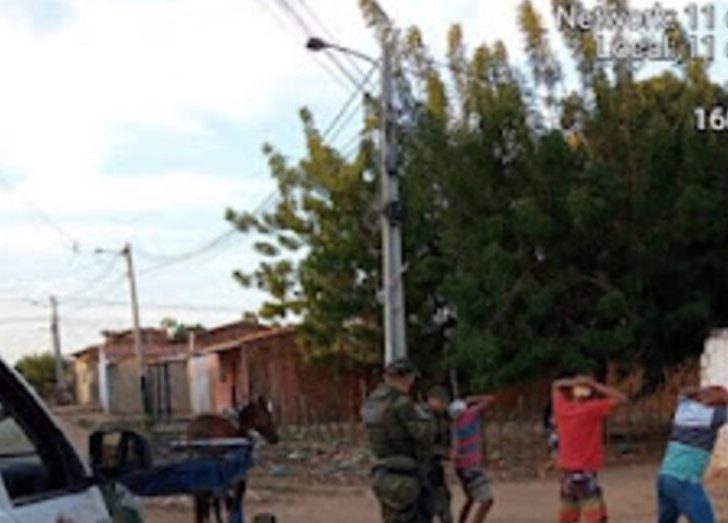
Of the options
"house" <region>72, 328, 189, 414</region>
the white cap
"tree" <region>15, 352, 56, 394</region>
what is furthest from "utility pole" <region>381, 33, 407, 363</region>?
"tree" <region>15, 352, 56, 394</region>

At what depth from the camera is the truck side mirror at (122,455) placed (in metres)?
3.65

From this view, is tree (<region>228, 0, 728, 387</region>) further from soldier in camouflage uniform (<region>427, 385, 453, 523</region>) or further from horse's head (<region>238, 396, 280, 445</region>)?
soldier in camouflage uniform (<region>427, 385, 453, 523</region>)

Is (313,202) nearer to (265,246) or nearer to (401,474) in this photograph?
(265,246)

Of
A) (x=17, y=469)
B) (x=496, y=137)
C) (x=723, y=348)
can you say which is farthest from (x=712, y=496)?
(x=17, y=469)

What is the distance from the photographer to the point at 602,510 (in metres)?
9.68

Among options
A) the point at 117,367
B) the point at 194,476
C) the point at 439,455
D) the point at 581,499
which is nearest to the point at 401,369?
the point at 439,455

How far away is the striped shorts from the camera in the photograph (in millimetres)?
9664

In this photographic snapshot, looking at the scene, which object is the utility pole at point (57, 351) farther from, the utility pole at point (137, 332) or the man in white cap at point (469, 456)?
the man in white cap at point (469, 456)

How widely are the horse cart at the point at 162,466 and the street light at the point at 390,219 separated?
1151 centimetres

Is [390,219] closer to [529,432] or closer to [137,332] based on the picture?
[529,432]

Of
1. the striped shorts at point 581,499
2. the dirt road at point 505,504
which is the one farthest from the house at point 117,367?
Result: the striped shorts at point 581,499

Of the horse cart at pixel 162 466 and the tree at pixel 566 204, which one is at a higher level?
the tree at pixel 566 204

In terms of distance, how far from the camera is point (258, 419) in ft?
46.4

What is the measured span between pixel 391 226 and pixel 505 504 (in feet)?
16.3
